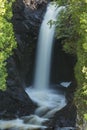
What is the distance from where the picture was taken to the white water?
84.5 ft

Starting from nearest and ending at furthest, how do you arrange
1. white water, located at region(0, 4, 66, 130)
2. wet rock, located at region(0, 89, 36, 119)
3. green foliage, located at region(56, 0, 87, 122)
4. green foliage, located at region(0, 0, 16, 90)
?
green foliage, located at region(56, 0, 87, 122), green foliage, located at region(0, 0, 16, 90), white water, located at region(0, 4, 66, 130), wet rock, located at region(0, 89, 36, 119)

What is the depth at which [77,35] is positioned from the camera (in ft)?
74.1

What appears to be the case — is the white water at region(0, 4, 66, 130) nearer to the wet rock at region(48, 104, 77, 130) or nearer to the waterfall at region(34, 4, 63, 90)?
the waterfall at region(34, 4, 63, 90)

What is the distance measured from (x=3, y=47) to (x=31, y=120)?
649 cm

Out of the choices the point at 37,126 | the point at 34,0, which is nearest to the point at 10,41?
the point at 37,126

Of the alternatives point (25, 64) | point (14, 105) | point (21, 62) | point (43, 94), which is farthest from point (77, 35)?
point (25, 64)

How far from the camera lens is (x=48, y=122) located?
2534 cm

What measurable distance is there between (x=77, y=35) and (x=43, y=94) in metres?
9.76

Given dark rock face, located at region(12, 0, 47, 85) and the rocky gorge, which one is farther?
dark rock face, located at region(12, 0, 47, 85)

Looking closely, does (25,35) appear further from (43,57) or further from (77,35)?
(77,35)

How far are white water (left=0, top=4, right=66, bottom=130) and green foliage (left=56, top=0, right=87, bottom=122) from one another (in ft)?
11.2

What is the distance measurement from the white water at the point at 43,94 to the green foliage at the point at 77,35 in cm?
342

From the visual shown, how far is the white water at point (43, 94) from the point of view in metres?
25.8

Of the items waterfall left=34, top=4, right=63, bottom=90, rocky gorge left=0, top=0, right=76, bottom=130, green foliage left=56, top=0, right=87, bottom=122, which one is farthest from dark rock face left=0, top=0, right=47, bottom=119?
green foliage left=56, top=0, right=87, bottom=122
